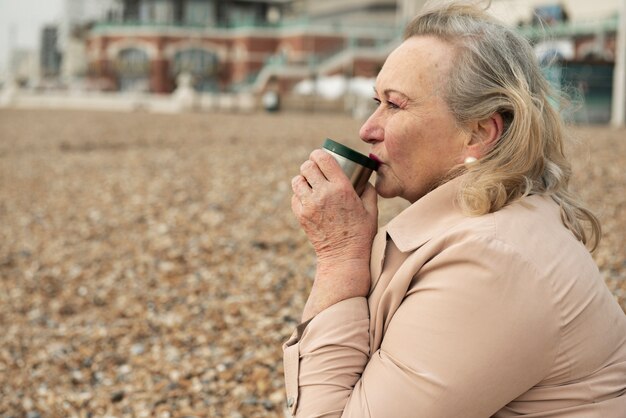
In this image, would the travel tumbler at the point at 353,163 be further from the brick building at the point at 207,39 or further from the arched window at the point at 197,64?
the arched window at the point at 197,64

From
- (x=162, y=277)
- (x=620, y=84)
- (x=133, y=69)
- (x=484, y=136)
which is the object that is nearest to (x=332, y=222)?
(x=484, y=136)

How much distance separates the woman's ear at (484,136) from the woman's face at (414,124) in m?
0.02

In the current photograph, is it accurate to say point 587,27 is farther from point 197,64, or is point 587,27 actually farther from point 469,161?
point 197,64

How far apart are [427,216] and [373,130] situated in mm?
262

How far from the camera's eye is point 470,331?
1.57 m

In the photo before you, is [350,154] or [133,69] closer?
[350,154]

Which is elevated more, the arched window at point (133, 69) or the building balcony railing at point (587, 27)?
the building balcony railing at point (587, 27)

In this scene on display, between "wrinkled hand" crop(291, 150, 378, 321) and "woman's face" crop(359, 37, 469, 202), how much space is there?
115 millimetres

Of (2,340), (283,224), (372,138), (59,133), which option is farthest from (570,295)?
(59,133)

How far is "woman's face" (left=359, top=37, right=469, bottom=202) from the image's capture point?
182 centimetres

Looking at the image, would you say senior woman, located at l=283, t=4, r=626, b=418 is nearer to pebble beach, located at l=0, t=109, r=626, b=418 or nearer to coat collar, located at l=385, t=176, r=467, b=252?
coat collar, located at l=385, t=176, r=467, b=252

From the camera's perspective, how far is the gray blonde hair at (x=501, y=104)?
5.70ft

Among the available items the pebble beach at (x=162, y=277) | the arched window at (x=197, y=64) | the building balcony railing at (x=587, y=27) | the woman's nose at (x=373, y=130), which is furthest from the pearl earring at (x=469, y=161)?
the arched window at (x=197, y=64)

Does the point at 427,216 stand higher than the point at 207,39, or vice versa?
the point at 427,216
